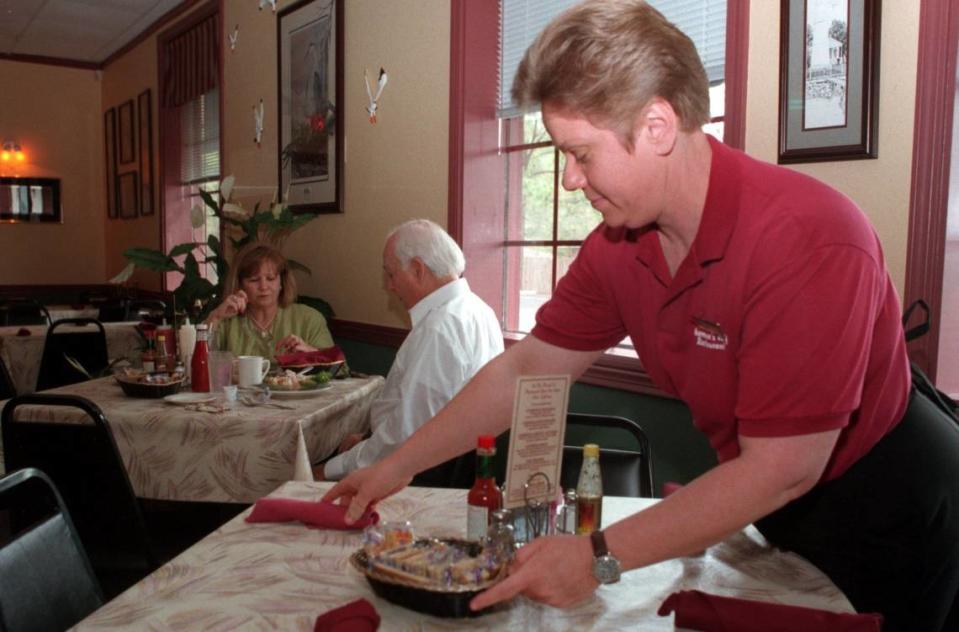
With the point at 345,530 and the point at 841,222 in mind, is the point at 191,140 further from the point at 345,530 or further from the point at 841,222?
the point at 841,222

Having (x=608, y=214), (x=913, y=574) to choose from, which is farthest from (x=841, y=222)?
(x=913, y=574)

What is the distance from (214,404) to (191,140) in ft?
17.1

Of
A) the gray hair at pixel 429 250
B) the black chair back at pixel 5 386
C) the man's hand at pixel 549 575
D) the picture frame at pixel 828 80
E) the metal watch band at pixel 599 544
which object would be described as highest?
the picture frame at pixel 828 80

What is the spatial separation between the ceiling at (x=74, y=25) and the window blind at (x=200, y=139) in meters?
0.80

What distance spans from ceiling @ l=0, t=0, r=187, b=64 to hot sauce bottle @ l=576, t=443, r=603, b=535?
6.51 metres

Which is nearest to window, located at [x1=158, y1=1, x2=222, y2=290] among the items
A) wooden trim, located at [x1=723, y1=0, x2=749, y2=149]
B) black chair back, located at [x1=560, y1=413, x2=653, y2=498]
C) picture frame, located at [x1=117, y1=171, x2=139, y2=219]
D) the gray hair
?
picture frame, located at [x1=117, y1=171, x2=139, y2=219]

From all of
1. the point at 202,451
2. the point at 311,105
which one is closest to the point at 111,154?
the point at 311,105

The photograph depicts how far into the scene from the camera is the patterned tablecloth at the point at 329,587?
101 cm

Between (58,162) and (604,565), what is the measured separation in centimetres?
937

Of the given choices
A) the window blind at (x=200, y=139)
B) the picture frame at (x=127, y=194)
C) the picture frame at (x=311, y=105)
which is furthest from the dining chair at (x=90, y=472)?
the picture frame at (x=127, y=194)

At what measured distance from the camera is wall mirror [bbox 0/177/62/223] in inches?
335

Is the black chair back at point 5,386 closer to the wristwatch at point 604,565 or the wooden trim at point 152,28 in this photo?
the wristwatch at point 604,565

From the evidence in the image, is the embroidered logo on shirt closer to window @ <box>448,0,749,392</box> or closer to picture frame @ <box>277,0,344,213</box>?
window @ <box>448,0,749,392</box>

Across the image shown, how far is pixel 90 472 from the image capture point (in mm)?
2088
